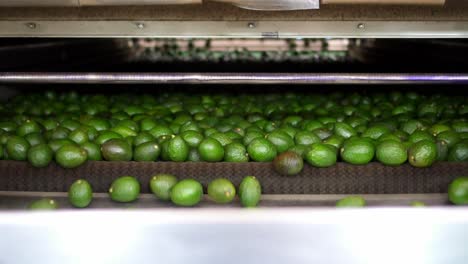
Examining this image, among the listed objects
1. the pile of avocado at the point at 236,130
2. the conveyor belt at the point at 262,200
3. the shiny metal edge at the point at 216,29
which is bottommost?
the conveyor belt at the point at 262,200

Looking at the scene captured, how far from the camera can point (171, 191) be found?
1.68 m

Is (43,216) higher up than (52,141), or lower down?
lower down

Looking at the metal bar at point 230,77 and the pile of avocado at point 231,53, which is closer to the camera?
the metal bar at point 230,77

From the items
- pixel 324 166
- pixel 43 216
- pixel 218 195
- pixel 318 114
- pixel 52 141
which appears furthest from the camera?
pixel 318 114

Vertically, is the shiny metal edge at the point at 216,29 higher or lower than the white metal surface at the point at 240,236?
higher

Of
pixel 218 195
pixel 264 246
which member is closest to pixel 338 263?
pixel 264 246

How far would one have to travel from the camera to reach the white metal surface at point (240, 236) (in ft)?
3.75

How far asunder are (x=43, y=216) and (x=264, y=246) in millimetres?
498

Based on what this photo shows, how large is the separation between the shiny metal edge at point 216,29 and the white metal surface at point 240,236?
1025mm

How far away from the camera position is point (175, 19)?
79.7 inches

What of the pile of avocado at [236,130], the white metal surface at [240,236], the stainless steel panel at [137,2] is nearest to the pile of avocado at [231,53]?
the pile of avocado at [236,130]

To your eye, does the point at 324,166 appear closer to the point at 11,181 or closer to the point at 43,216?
the point at 43,216

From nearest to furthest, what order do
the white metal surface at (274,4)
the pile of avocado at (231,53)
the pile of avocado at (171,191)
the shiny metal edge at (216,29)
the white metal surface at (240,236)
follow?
the white metal surface at (240,236), the pile of avocado at (171,191), the white metal surface at (274,4), the shiny metal edge at (216,29), the pile of avocado at (231,53)

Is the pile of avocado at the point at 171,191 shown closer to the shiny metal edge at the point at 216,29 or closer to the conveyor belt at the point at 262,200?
the conveyor belt at the point at 262,200
